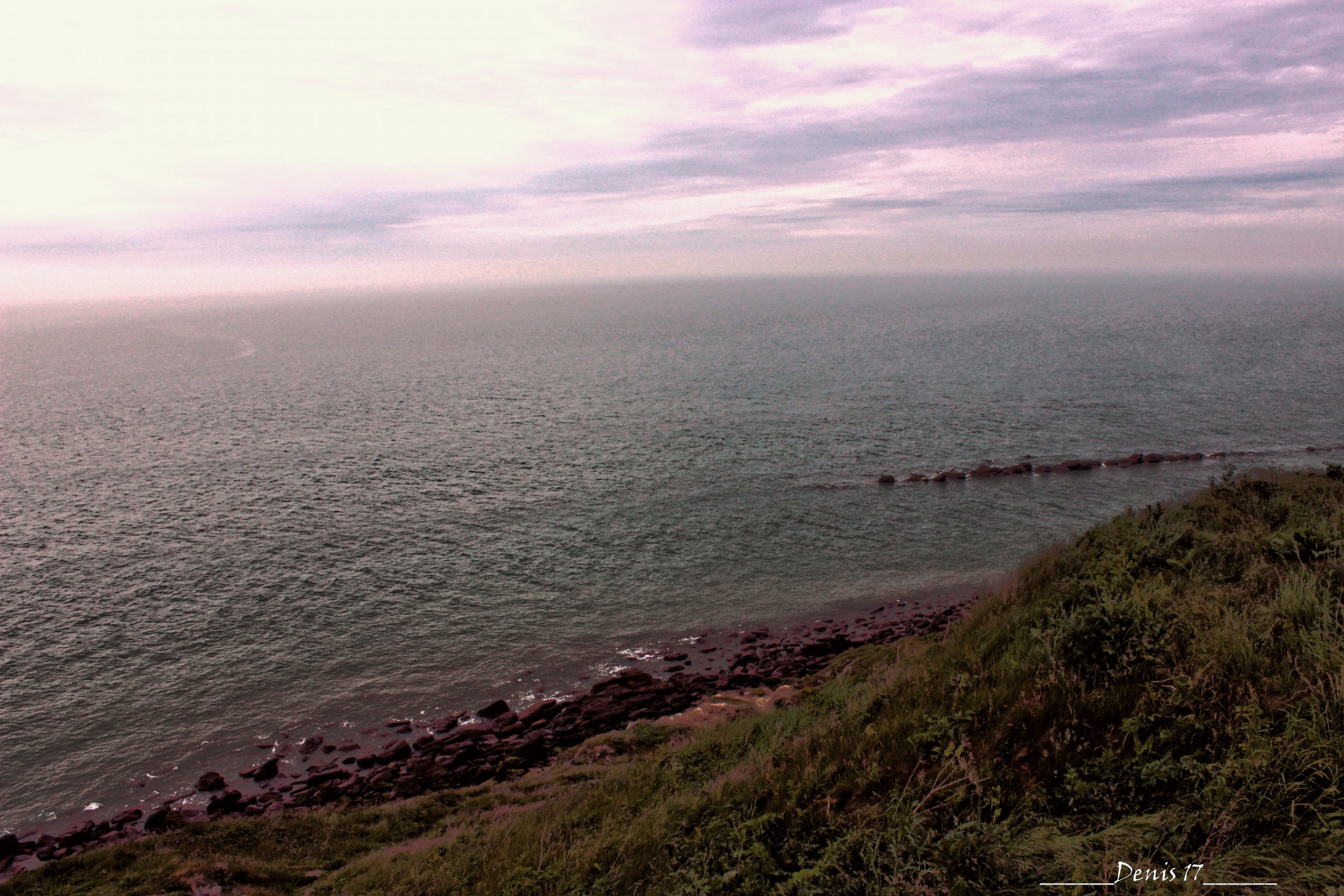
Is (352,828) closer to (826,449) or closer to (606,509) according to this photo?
(606,509)

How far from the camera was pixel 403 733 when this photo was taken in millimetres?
26109

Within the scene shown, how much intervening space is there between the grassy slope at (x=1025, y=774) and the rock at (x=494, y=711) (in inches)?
386

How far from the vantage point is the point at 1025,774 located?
27.1 ft

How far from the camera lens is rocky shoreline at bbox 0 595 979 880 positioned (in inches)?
835

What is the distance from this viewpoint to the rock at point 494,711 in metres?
26.8

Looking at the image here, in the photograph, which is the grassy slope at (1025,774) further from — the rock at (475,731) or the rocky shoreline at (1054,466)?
the rocky shoreline at (1054,466)

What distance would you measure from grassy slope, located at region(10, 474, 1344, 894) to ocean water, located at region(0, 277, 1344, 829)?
13.6 m

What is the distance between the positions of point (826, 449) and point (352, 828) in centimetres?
4974

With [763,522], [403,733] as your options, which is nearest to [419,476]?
[763,522]

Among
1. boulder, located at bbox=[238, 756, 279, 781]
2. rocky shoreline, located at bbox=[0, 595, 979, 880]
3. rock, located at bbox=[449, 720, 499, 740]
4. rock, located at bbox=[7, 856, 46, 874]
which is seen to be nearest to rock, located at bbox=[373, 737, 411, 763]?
rocky shoreline, located at bbox=[0, 595, 979, 880]

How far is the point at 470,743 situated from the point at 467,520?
76.9ft

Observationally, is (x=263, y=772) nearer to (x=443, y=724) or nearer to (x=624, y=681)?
(x=443, y=724)

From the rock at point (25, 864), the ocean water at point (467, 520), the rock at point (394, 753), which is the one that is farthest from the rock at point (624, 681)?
the rock at point (25, 864)

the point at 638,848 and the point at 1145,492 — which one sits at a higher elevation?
the point at 638,848
